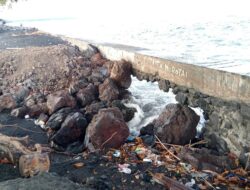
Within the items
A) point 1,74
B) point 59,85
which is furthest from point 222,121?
point 1,74

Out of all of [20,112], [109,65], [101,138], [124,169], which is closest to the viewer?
[124,169]

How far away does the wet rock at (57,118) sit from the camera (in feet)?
21.8

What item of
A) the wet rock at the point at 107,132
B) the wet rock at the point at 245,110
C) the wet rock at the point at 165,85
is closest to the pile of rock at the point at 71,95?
the wet rock at the point at 107,132

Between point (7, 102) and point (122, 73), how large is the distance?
2996 mm

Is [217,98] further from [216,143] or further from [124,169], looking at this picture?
[124,169]

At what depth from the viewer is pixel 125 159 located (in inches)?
211

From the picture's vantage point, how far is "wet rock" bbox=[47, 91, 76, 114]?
7.26 m

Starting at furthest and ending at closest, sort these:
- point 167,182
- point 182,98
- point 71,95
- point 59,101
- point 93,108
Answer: point 71,95
point 59,101
point 93,108
point 182,98
point 167,182

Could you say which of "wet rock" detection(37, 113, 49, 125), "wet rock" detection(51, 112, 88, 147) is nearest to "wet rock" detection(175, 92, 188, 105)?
"wet rock" detection(51, 112, 88, 147)

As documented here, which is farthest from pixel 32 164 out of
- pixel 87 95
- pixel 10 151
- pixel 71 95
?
pixel 71 95

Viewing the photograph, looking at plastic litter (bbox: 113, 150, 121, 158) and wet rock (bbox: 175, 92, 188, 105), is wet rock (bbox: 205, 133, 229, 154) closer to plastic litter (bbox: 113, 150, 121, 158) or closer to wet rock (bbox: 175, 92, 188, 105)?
wet rock (bbox: 175, 92, 188, 105)

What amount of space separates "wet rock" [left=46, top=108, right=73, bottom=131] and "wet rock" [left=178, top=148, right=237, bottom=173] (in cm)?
273

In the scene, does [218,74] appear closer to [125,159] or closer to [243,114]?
[243,114]

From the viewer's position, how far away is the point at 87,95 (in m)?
7.71
